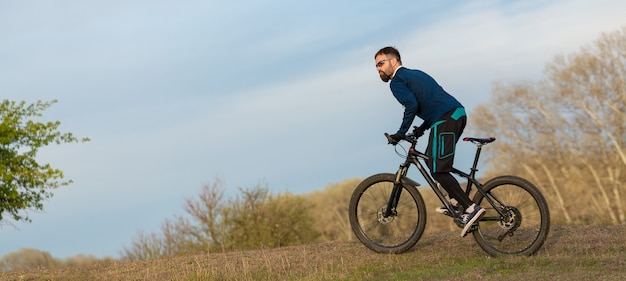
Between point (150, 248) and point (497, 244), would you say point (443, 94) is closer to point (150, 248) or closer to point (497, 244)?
point (497, 244)

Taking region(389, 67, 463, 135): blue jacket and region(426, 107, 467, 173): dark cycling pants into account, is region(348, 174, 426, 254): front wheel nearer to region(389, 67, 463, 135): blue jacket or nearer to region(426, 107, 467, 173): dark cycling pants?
region(426, 107, 467, 173): dark cycling pants

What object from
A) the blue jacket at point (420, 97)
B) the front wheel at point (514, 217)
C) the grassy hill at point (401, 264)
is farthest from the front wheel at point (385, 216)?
the blue jacket at point (420, 97)

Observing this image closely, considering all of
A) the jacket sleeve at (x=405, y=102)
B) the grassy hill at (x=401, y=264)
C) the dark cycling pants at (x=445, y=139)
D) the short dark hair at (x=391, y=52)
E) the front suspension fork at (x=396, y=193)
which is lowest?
the grassy hill at (x=401, y=264)

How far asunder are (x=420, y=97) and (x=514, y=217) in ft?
6.03

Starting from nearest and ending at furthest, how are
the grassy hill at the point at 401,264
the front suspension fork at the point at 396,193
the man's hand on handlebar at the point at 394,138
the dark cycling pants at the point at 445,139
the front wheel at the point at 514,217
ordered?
the grassy hill at the point at 401,264 < the dark cycling pants at the point at 445,139 < the front wheel at the point at 514,217 < the man's hand on handlebar at the point at 394,138 < the front suspension fork at the point at 396,193

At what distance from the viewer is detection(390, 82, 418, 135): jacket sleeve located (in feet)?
28.2

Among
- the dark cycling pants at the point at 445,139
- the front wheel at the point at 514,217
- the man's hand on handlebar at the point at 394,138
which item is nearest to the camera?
the dark cycling pants at the point at 445,139

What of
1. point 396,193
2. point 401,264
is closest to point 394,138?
point 396,193

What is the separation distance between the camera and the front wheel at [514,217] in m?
8.68

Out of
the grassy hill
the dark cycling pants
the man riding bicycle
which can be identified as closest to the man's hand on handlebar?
the man riding bicycle

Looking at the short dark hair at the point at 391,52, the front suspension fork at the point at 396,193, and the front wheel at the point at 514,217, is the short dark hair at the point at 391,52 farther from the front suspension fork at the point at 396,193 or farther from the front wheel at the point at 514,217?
the front wheel at the point at 514,217

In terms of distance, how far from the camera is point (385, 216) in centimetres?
926

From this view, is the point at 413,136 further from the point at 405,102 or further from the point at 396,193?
the point at 396,193

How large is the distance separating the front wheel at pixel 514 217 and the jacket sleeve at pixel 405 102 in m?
1.22
